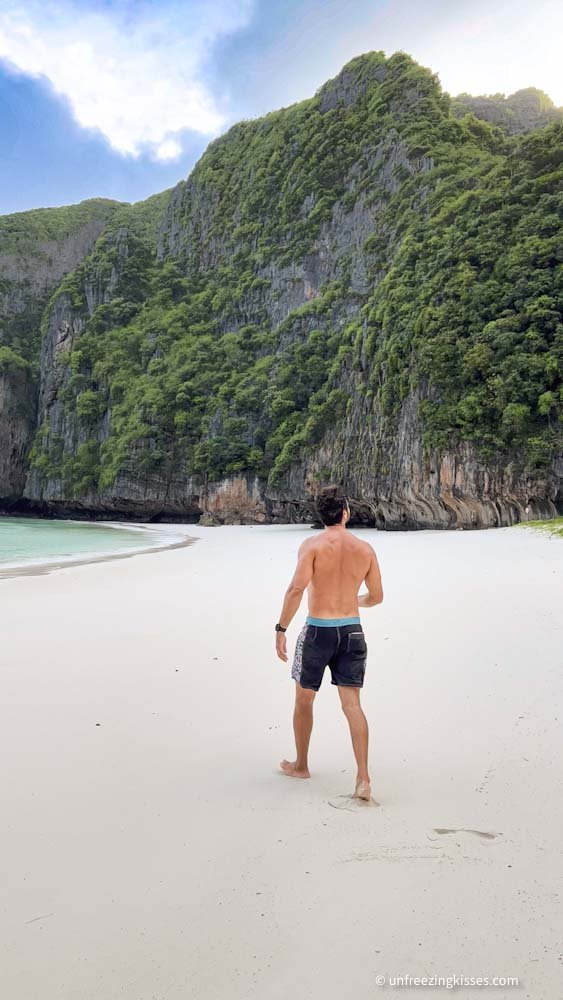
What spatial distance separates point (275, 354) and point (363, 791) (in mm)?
43026

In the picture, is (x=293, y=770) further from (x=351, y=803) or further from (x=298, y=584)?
(x=298, y=584)

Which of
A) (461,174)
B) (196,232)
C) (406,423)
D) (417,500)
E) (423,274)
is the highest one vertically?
(196,232)

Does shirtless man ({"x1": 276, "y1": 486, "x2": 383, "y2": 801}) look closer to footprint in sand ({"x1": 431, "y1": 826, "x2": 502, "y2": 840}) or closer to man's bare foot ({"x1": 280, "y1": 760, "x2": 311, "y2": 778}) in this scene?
man's bare foot ({"x1": 280, "y1": 760, "x2": 311, "y2": 778})

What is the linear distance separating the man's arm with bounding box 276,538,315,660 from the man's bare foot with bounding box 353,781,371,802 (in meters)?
0.67

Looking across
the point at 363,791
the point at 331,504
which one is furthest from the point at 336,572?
the point at 363,791

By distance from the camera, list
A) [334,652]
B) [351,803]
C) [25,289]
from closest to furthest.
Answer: [351,803] < [334,652] < [25,289]

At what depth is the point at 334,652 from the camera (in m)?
2.65

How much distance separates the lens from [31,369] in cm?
6900

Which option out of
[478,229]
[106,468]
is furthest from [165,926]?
[106,468]

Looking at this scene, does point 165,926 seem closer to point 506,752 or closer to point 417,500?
point 506,752

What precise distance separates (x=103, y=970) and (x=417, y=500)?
87.1 feet

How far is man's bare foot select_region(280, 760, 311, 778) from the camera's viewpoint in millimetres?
2646

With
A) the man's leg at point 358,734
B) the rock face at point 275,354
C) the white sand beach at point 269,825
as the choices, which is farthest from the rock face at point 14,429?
the man's leg at point 358,734

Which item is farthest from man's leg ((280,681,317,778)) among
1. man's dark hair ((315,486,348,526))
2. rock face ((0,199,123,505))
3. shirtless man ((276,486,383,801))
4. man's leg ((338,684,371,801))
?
rock face ((0,199,123,505))
